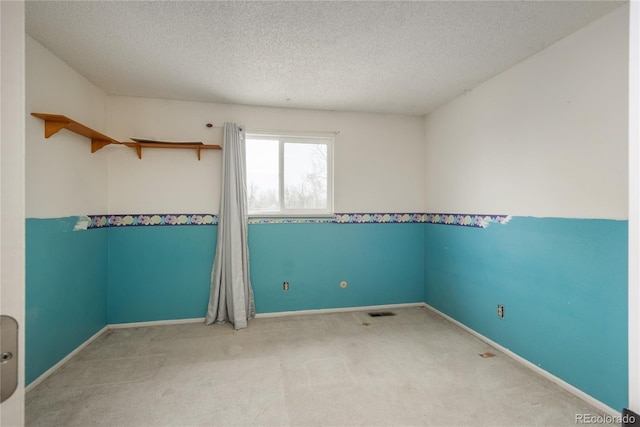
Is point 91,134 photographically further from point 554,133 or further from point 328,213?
point 554,133

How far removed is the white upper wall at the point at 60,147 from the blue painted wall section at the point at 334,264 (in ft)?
5.30

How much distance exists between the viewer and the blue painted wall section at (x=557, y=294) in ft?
5.95

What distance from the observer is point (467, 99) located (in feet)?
10.1

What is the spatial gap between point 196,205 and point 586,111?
3.50 meters

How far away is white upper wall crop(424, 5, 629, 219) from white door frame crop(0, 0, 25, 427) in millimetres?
2680

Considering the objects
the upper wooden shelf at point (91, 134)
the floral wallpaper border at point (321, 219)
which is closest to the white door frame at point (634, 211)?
the floral wallpaper border at point (321, 219)

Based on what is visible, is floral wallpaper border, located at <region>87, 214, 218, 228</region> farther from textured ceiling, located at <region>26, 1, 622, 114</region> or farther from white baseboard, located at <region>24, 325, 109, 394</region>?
textured ceiling, located at <region>26, 1, 622, 114</region>

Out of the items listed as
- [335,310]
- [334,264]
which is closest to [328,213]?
[334,264]

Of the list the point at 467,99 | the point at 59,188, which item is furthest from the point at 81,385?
the point at 467,99

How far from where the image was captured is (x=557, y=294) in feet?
7.06

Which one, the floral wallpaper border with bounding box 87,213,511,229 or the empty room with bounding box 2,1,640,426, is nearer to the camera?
the empty room with bounding box 2,1,640,426

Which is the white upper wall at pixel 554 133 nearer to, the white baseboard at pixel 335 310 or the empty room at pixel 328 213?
the empty room at pixel 328 213

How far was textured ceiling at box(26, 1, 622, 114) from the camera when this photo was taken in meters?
1.83

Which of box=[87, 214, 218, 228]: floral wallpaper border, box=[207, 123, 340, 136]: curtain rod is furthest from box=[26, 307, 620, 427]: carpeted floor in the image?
box=[207, 123, 340, 136]: curtain rod
